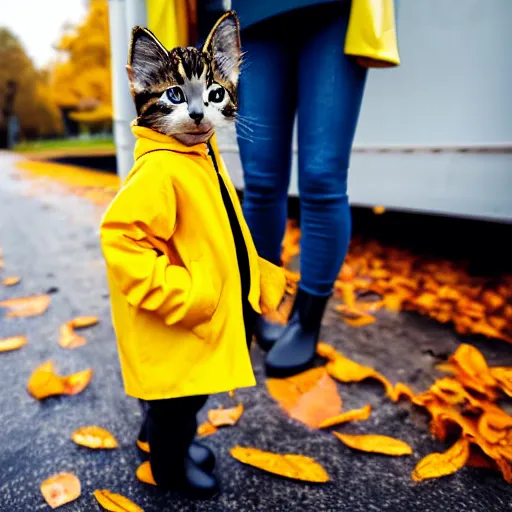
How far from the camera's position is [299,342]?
1.15m

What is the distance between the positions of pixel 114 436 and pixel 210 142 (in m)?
0.64

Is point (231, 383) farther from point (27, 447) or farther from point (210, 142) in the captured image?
point (27, 447)

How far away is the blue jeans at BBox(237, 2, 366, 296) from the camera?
0.97 metres

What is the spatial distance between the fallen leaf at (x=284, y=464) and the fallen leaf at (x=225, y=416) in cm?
8

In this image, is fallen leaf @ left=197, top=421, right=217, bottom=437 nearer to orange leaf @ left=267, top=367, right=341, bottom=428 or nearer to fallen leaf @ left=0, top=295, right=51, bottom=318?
orange leaf @ left=267, top=367, right=341, bottom=428

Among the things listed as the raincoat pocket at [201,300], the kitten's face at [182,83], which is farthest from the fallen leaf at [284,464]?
the kitten's face at [182,83]

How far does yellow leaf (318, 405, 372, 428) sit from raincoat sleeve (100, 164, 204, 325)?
1.69 ft

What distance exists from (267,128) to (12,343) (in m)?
0.94

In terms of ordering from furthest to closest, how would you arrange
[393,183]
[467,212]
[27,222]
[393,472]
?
[27,222] < [393,183] < [467,212] < [393,472]

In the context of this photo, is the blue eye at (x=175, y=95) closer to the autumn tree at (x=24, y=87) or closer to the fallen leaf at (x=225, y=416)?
the fallen leaf at (x=225, y=416)

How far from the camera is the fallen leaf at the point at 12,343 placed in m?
1.24

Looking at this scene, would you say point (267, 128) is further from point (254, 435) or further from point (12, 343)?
point (12, 343)

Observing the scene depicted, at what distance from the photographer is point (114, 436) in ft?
2.99

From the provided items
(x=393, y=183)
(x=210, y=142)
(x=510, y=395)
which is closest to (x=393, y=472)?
(x=510, y=395)
